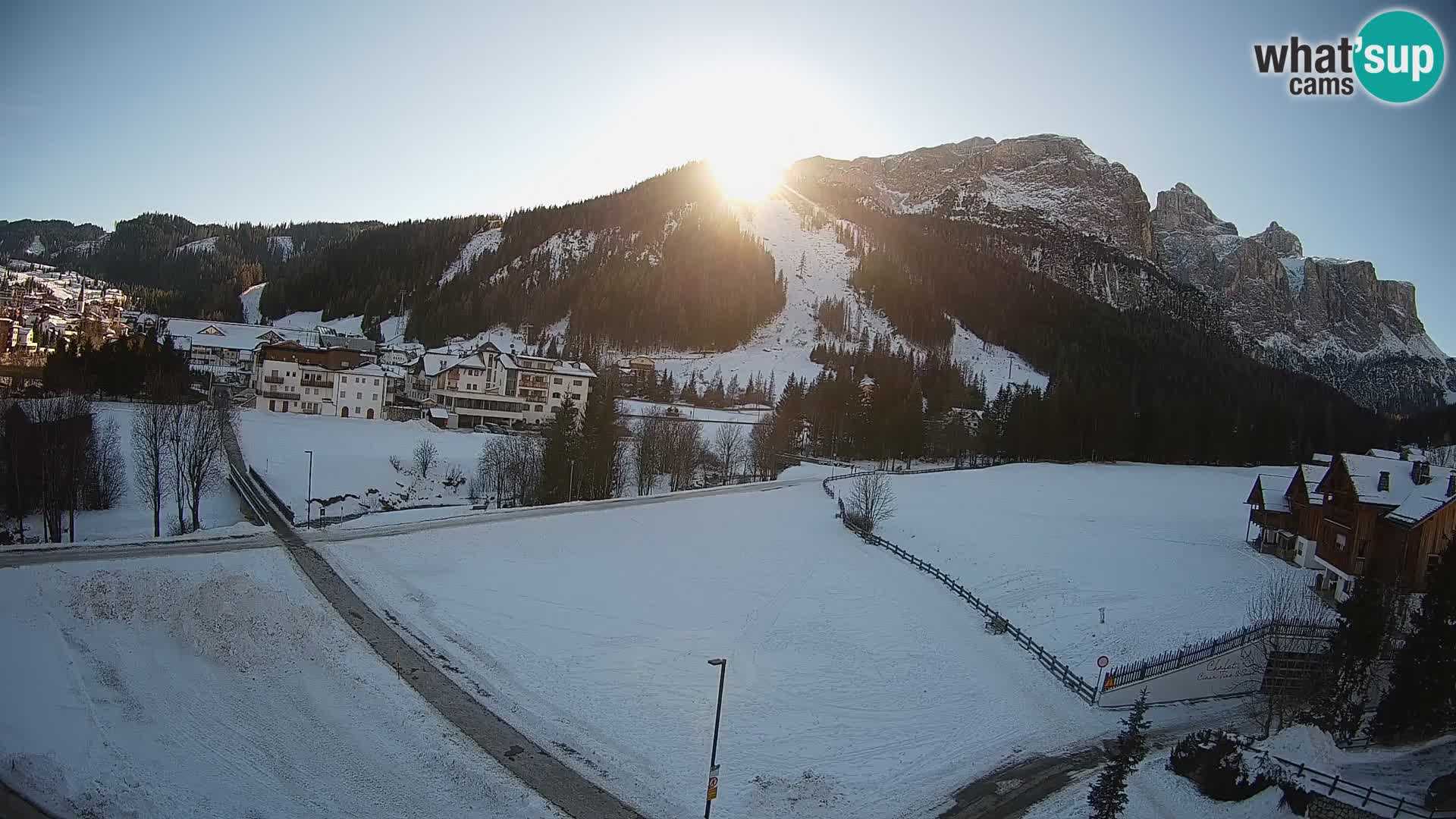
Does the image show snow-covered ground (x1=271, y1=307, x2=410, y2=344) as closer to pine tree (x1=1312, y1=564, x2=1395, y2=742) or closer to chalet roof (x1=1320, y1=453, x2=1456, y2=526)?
chalet roof (x1=1320, y1=453, x2=1456, y2=526)

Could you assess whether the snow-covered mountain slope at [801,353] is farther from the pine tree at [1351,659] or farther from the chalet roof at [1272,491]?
the pine tree at [1351,659]

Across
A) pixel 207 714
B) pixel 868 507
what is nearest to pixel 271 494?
pixel 207 714

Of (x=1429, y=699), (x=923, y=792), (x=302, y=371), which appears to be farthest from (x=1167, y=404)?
(x=302, y=371)

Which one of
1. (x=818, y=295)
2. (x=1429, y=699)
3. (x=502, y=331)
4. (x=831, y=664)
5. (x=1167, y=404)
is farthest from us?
(x=818, y=295)

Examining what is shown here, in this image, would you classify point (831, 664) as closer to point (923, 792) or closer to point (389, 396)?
point (923, 792)

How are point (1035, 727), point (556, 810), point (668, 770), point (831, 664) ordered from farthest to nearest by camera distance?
point (831, 664)
point (1035, 727)
point (668, 770)
point (556, 810)

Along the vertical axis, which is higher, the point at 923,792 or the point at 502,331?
the point at 502,331
